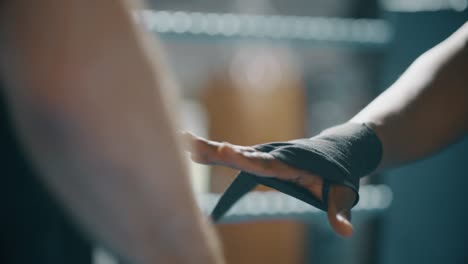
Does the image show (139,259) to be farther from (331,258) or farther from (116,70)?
(331,258)

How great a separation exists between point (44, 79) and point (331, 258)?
188cm

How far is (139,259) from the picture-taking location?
30 cm

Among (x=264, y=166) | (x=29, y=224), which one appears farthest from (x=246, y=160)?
(x=29, y=224)

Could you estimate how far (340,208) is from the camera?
0.38 metres

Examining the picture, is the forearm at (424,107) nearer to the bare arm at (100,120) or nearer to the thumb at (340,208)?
the thumb at (340,208)

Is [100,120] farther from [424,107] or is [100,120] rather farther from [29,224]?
[424,107]

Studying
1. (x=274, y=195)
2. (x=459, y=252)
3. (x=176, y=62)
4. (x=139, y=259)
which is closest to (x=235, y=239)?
(x=274, y=195)

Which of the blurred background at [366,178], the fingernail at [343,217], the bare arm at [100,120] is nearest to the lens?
the bare arm at [100,120]

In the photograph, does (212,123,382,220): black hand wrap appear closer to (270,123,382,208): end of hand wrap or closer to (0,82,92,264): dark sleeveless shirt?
(270,123,382,208): end of hand wrap

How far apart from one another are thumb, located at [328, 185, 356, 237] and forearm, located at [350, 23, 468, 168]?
55 millimetres

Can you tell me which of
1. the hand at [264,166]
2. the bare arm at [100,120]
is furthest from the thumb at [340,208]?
the bare arm at [100,120]

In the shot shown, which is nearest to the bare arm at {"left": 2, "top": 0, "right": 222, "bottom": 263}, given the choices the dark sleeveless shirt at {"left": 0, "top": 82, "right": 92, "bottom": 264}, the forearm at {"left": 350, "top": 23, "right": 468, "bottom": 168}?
the dark sleeveless shirt at {"left": 0, "top": 82, "right": 92, "bottom": 264}

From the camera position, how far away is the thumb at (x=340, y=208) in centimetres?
36

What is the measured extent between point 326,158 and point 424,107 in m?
0.10
